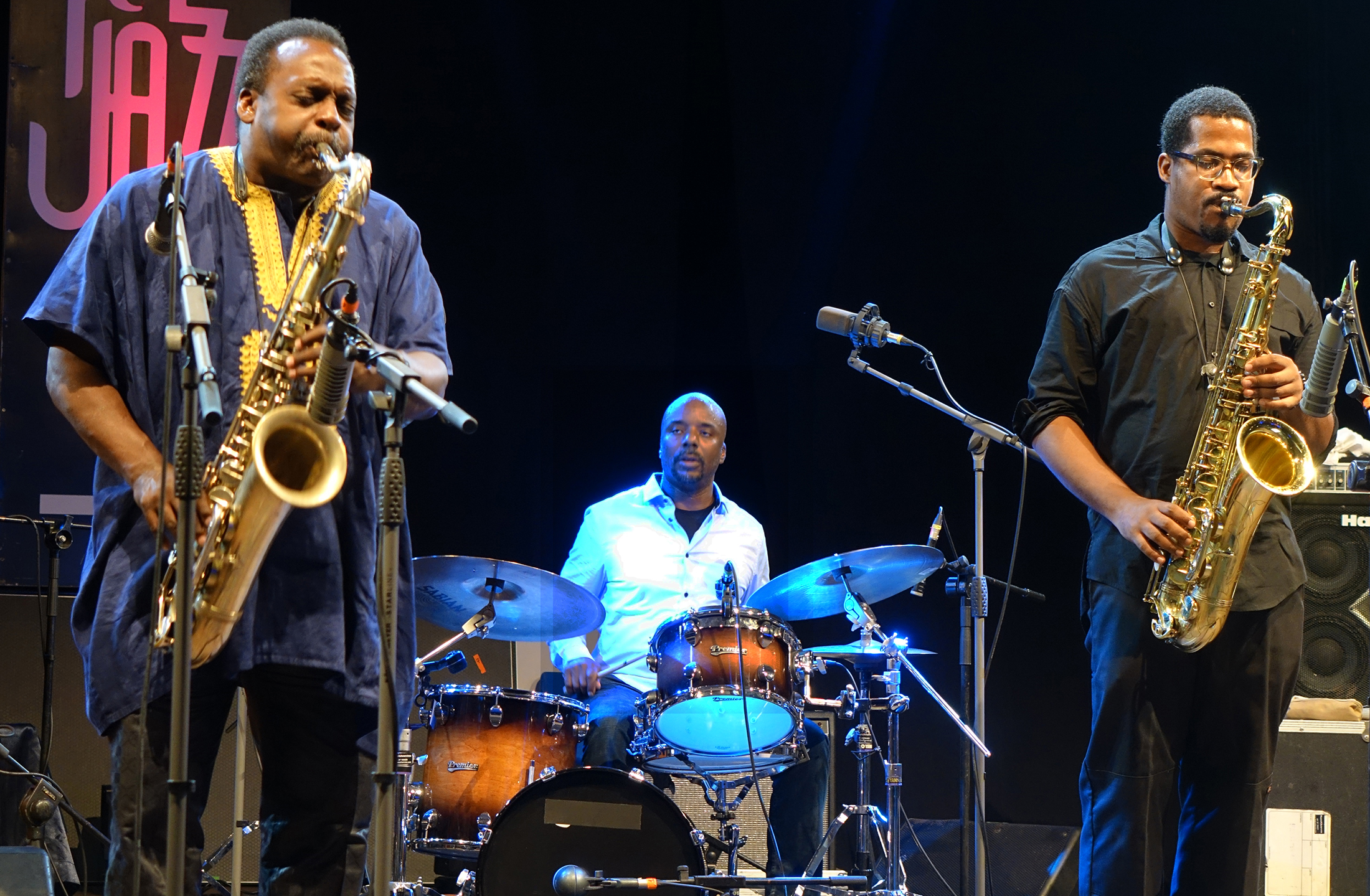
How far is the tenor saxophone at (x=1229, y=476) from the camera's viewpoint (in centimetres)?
316

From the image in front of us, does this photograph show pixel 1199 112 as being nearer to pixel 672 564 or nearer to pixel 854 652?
pixel 854 652

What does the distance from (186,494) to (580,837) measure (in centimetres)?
267

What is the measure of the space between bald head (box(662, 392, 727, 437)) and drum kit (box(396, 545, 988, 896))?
41.9 inches

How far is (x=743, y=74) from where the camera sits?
6.17 metres

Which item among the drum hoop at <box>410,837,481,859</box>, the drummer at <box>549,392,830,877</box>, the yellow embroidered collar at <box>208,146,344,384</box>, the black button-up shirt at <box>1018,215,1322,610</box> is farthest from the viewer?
the drummer at <box>549,392,830,877</box>

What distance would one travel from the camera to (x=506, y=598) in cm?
474

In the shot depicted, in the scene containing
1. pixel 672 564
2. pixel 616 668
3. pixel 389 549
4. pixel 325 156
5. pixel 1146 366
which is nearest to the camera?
pixel 389 549

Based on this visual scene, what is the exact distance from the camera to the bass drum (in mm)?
4375

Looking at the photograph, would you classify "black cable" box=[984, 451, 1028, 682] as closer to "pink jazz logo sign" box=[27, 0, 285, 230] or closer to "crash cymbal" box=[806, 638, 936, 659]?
"crash cymbal" box=[806, 638, 936, 659]

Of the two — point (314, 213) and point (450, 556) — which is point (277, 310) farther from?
point (450, 556)

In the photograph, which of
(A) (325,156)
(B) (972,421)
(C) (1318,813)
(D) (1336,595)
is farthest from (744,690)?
(A) (325,156)

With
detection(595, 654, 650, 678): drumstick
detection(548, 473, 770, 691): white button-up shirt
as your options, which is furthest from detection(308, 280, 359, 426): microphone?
detection(548, 473, 770, 691): white button-up shirt

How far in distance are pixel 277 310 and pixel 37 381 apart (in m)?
3.12

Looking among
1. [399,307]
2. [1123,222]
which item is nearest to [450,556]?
[399,307]
